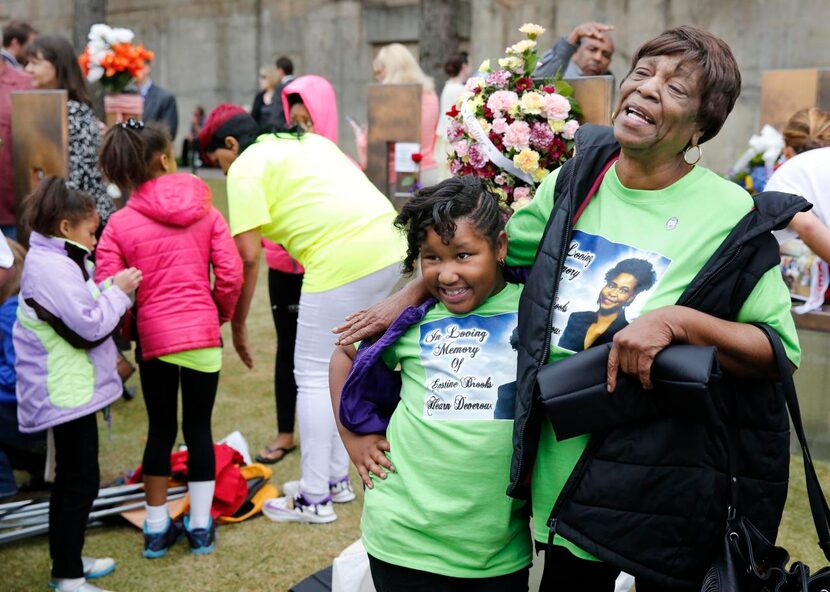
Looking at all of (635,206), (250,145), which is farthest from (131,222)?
(635,206)

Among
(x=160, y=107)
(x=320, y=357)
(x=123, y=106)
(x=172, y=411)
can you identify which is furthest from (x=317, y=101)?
(x=160, y=107)

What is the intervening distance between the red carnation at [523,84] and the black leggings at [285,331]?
1861 mm

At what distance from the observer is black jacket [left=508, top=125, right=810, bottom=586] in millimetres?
1884

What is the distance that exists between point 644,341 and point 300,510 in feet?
8.83

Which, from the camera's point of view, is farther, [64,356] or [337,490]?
[337,490]

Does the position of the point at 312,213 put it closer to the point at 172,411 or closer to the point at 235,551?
the point at 172,411

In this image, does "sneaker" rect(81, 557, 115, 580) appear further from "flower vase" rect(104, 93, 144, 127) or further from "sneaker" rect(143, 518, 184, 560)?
"flower vase" rect(104, 93, 144, 127)

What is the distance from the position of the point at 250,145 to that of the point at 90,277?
912 millimetres

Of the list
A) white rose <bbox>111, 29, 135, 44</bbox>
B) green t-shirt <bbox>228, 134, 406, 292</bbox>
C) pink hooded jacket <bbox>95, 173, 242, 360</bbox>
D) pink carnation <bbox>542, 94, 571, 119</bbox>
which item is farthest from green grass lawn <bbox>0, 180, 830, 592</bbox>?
white rose <bbox>111, 29, 135, 44</bbox>

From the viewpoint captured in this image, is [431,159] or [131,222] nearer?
[131,222]

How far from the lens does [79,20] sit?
668 inches

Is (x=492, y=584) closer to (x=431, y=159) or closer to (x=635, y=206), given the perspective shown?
(x=635, y=206)

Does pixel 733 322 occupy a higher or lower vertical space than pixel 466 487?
higher

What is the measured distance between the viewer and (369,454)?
7.54 feet
